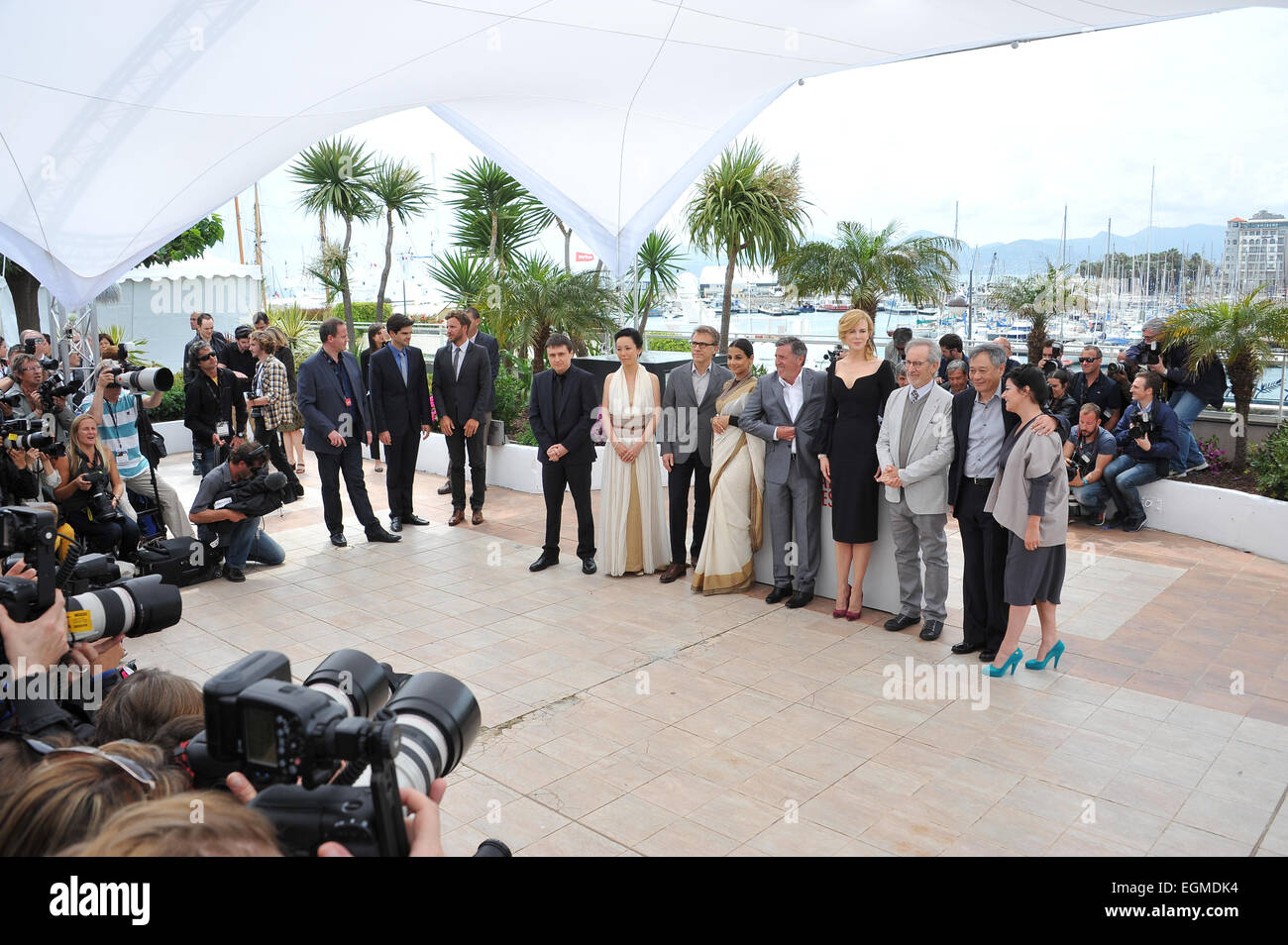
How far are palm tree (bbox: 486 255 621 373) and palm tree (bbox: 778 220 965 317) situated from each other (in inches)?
169

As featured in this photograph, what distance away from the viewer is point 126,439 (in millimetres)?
7055

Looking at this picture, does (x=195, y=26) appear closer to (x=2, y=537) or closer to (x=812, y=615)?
(x=2, y=537)

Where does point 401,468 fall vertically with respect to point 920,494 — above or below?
below

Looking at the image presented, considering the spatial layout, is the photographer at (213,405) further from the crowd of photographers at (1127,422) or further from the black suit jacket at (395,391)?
the crowd of photographers at (1127,422)

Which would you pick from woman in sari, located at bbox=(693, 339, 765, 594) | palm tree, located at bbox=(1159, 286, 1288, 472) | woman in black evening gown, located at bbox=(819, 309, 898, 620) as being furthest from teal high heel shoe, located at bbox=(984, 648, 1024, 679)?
palm tree, located at bbox=(1159, 286, 1288, 472)

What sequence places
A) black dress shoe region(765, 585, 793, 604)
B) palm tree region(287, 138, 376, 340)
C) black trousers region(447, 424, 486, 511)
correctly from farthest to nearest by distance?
palm tree region(287, 138, 376, 340) → black trousers region(447, 424, 486, 511) → black dress shoe region(765, 585, 793, 604)

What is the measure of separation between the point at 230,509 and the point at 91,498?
0.96m

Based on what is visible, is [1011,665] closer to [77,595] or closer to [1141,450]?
[1141,450]

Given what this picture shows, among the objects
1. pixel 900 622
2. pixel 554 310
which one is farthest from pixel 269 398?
pixel 900 622

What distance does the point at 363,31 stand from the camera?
626 centimetres

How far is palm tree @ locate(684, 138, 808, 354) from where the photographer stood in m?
14.9

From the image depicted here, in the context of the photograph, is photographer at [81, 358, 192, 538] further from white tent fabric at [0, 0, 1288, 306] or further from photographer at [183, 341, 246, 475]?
photographer at [183, 341, 246, 475]

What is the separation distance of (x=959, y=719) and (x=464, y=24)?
550cm

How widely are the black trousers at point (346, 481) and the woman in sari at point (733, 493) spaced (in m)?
3.30
